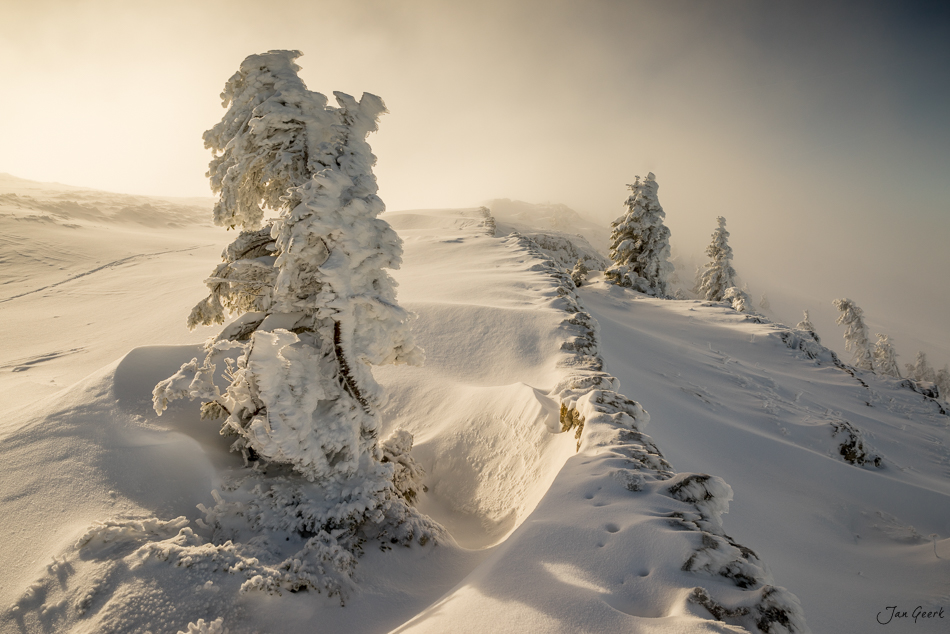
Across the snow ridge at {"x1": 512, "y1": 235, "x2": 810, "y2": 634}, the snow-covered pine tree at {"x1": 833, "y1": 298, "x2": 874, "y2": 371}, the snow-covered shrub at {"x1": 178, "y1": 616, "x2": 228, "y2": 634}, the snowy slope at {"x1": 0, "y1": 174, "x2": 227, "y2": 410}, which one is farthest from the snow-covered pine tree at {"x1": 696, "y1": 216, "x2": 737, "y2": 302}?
the snow-covered shrub at {"x1": 178, "y1": 616, "x2": 228, "y2": 634}

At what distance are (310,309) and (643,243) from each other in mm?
23725

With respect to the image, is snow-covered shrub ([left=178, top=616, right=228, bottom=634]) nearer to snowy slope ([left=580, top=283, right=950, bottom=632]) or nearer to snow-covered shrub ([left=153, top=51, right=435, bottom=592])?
snow-covered shrub ([left=153, top=51, right=435, bottom=592])

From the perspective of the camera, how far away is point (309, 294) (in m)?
5.05

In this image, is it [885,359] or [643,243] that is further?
[885,359]

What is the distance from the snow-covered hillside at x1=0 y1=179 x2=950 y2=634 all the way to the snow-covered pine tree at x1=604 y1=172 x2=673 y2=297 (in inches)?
455

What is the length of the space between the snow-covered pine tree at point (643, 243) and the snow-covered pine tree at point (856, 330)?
1690cm

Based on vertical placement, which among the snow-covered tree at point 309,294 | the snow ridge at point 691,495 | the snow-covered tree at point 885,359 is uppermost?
the snow-covered tree at point 309,294

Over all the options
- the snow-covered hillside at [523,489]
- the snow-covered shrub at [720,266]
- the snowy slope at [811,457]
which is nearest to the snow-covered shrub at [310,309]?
the snow-covered hillside at [523,489]

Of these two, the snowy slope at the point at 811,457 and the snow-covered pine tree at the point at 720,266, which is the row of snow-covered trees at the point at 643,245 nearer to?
Result: the snow-covered pine tree at the point at 720,266

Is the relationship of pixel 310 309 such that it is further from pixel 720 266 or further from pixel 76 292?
pixel 720 266

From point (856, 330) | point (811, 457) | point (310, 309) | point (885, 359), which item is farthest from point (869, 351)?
point (310, 309)

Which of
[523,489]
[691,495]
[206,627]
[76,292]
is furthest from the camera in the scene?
[76,292]

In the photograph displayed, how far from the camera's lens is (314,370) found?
4.77 metres

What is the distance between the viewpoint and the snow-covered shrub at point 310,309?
14.6 feet
